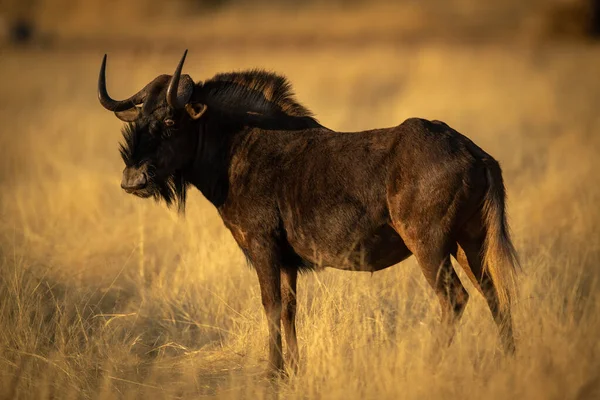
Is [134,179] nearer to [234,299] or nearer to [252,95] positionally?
[252,95]

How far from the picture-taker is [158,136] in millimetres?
6332

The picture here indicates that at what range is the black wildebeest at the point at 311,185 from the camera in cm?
562

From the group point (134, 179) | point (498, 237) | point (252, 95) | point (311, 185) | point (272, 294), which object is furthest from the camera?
point (252, 95)

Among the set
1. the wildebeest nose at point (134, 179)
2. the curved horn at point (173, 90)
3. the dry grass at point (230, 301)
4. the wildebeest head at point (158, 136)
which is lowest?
the dry grass at point (230, 301)

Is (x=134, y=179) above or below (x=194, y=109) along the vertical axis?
below

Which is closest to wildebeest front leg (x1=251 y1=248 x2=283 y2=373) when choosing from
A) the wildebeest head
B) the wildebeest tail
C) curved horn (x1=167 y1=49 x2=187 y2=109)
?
the wildebeest head

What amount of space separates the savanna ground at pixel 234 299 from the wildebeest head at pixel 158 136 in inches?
55.8

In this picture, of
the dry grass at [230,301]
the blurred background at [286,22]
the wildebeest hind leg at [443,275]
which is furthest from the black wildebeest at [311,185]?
the blurred background at [286,22]

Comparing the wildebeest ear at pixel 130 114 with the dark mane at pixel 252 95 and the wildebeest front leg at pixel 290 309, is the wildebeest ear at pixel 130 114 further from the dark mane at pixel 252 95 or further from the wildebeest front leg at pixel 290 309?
the wildebeest front leg at pixel 290 309

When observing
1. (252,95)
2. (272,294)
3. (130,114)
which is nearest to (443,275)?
(272,294)

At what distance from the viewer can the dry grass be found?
529cm

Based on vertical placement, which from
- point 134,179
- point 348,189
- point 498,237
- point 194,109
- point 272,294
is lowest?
point 272,294

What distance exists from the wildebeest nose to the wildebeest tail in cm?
262

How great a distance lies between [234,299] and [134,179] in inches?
78.3
